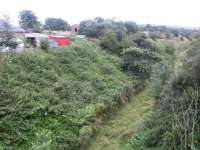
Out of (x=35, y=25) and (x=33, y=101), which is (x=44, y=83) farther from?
(x=35, y=25)

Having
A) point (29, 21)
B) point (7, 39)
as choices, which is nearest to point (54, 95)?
point (7, 39)

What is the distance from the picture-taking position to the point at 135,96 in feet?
76.5

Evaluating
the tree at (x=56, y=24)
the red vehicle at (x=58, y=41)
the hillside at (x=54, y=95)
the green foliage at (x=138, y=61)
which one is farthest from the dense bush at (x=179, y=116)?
the tree at (x=56, y=24)

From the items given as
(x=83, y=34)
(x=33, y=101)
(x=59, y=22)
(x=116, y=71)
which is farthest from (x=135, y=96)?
(x=59, y=22)

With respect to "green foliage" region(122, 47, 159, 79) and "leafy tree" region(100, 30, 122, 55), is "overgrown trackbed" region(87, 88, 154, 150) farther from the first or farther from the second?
"leafy tree" region(100, 30, 122, 55)

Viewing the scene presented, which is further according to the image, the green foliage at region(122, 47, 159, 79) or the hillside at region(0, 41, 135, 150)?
the green foliage at region(122, 47, 159, 79)

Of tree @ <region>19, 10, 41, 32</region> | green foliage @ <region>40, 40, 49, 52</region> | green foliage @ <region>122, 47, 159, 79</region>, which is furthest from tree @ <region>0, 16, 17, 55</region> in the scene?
tree @ <region>19, 10, 41, 32</region>

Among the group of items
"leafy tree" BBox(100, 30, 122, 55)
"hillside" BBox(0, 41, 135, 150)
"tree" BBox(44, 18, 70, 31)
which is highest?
"tree" BBox(44, 18, 70, 31)

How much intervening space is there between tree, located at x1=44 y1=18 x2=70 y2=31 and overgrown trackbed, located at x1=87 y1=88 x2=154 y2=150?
28862 millimetres

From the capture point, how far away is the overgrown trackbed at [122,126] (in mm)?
14617

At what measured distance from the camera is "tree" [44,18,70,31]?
152ft

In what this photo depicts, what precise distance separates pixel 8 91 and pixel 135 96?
1187cm

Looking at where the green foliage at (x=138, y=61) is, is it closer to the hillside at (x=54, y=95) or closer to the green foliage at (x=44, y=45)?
the hillside at (x=54, y=95)

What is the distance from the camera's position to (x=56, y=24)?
46.8 meters
